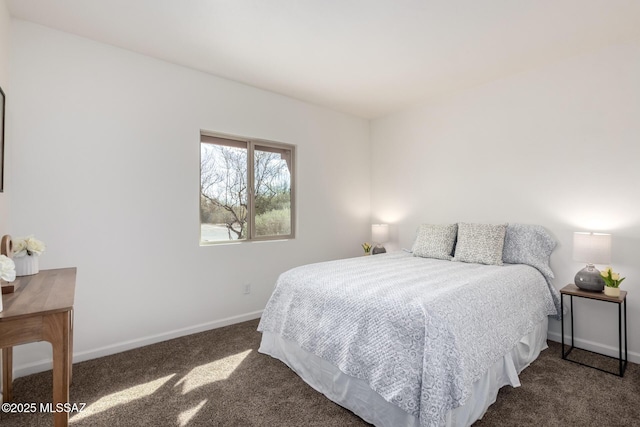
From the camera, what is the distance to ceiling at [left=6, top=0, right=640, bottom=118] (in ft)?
7.00

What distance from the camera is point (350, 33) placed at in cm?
245

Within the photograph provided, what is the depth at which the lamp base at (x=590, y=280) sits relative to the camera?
8.16 feet

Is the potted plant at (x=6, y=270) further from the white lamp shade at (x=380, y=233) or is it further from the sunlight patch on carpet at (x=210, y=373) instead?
the white lamp shade at (x=380, y=233)

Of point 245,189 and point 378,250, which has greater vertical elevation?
point 245,189

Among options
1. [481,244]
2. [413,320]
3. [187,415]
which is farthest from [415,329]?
[481,244]

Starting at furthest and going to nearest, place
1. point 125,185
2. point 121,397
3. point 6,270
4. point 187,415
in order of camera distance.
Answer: point 125,185
point 121,397
point 187,415
point 6,270

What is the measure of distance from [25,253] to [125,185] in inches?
37.5

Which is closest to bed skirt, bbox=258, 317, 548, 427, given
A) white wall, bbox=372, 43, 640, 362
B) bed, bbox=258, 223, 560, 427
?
bed, bbox=258, 223, 560, 427

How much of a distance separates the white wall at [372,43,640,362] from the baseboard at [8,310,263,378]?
7.68ft

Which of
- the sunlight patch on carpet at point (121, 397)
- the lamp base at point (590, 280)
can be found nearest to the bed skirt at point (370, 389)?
the lamp base at point (590, 280)

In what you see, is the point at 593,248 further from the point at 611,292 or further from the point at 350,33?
the point at 350,33

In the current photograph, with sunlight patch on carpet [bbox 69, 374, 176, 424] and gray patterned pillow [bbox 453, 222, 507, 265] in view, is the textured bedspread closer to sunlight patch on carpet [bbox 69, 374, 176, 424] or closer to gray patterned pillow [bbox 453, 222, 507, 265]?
gray patterned pillow [bbox 453, 222, 507, 265]

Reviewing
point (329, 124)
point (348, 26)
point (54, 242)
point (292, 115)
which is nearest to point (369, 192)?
point (329, 124)

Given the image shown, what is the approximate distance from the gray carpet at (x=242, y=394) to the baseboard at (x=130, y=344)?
0.07 meters
